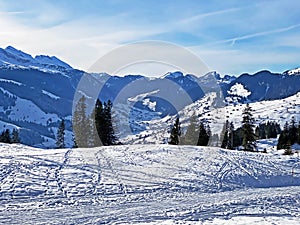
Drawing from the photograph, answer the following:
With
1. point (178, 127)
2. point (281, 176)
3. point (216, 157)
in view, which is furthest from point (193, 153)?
point (178, 127)

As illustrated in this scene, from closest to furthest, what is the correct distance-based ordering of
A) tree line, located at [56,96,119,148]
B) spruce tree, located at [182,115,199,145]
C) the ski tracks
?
the ski tracks < tree line, located at [56,96,119,148] < spruce tree, located at [182,115,199,145]

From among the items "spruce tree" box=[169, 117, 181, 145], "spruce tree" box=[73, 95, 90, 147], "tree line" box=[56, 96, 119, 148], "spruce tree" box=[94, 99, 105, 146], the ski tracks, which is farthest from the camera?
"spruce tree" box=[169, 117, 181, 145]

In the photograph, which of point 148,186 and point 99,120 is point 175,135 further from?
point 148,186

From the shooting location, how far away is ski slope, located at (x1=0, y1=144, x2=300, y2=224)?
14320mm

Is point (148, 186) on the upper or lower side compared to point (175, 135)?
lower

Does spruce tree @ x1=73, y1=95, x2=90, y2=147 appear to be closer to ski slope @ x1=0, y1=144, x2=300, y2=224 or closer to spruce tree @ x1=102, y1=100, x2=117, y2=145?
spruce tree @ x1=102, y1=100, x2=117, y2=145

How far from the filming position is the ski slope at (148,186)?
47.0 feet

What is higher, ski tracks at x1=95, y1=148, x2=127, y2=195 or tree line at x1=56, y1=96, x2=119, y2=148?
tree line at x1=56, y1=96, x2=119, y2=148

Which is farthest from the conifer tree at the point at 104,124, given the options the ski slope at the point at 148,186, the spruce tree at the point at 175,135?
the ski slope at the point at 148,186

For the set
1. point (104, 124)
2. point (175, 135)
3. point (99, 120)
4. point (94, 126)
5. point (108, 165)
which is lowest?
point (108, 165)

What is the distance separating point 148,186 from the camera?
19.9 m

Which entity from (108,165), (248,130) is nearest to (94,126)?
(248,130)

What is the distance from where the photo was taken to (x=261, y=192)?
19891mm

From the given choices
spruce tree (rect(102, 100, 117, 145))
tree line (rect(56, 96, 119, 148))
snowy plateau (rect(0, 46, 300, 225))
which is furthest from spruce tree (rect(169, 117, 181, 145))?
snowy plateau (rect(0, 46, 300, 225))
